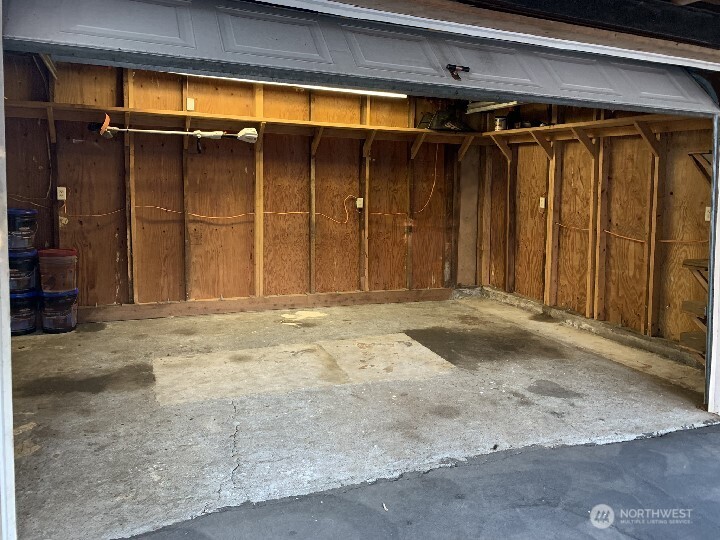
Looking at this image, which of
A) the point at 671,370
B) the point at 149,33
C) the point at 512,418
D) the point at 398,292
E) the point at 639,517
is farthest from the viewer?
the point at 398,292

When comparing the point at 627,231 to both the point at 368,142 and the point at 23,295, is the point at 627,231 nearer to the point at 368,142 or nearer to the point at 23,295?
the point at 368,142

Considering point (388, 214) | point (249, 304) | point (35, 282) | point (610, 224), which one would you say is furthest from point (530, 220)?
point (35, 282)

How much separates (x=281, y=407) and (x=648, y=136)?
405 cm

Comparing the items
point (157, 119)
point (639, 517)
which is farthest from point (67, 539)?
point (157, 119)

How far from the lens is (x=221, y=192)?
255 inches

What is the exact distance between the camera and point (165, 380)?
4160 millimetres

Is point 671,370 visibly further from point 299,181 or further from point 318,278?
point 299,181

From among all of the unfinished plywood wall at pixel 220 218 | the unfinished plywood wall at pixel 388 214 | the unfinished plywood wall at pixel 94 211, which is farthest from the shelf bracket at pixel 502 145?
the unfinished plywood wall at pixel 94 211

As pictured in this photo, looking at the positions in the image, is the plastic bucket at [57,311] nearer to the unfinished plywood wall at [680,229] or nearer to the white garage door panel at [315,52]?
the white garage door panel at [315,52]

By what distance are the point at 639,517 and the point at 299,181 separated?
531 centimetres

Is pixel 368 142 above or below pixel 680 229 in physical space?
above

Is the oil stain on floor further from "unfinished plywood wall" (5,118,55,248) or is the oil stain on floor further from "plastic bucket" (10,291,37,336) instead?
"unfinished plywood wall" (5,118,55,248)

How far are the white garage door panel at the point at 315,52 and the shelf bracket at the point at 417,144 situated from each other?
3.72m

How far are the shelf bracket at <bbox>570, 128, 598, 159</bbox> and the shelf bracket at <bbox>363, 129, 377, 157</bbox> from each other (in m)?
2.33
